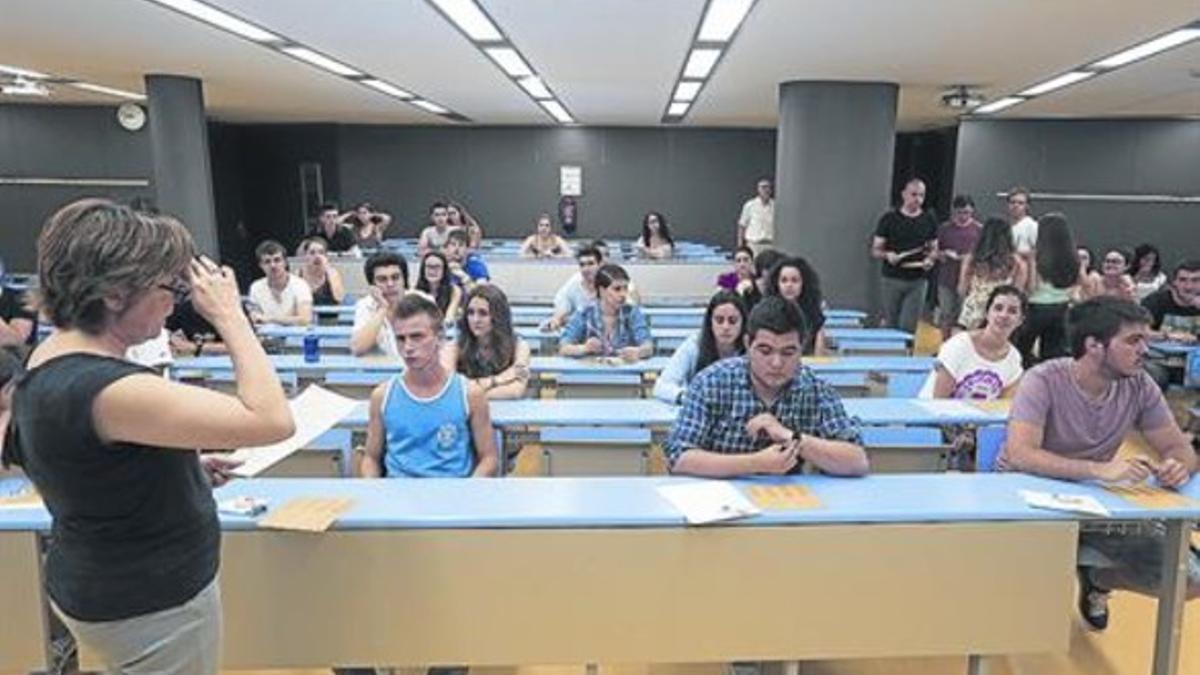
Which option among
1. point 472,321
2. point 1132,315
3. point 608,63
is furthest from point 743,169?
point 1132,315

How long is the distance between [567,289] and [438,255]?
1.05 metres

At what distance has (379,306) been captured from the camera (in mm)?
4602

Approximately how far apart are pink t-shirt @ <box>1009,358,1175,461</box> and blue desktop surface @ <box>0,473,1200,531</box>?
28cm

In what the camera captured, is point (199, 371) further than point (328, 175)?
No

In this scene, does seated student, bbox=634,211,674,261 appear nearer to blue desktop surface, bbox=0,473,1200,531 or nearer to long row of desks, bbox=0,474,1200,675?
blue desktop surface, bbox=0,473,1200,531

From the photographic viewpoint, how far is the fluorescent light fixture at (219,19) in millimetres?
4402

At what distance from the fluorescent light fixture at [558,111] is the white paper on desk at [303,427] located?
7866mm

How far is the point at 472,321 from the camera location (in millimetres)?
3945

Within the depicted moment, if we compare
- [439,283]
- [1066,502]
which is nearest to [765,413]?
[1066,502]

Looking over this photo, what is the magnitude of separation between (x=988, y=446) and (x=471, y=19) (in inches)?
135

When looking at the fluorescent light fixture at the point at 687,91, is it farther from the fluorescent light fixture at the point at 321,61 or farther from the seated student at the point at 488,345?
the seated student at the point at 488,345

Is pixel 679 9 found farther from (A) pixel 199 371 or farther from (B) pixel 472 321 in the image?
(A) pixel 199 371

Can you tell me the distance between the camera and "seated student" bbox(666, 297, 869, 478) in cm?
239

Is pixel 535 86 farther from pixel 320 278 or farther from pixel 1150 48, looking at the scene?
pixel 1150 48
